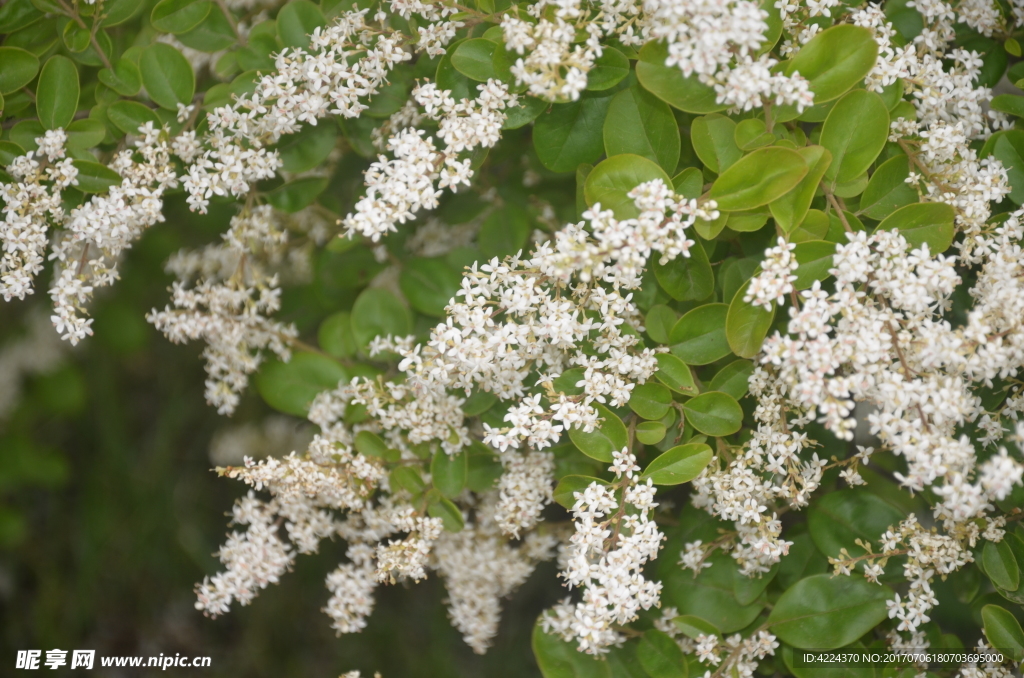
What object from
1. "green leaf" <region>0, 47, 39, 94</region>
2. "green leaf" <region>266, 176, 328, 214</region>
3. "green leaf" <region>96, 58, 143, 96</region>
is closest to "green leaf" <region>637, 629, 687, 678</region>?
"green leaf" <region>266, 176, 328, 214</region>

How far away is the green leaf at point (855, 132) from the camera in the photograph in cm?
108

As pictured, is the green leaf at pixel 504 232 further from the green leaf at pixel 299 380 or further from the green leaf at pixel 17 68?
the green leaf at pixel 17 68

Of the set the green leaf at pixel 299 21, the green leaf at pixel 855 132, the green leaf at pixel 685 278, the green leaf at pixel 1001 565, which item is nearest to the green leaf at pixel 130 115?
the green leaf at pixel 299 21

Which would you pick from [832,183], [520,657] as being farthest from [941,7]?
[520,657]

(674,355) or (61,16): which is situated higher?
(61,16)

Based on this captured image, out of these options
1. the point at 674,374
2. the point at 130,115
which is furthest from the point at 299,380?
the point at 674,374

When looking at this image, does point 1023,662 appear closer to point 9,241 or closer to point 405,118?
point 405,118

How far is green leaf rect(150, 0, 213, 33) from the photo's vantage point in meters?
1.28

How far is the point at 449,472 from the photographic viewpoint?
1.35 meters

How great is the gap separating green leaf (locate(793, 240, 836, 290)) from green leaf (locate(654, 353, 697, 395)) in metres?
0.22

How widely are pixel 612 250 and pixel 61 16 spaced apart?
1.20 meters

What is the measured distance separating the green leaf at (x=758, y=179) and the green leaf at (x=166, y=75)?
101 cm

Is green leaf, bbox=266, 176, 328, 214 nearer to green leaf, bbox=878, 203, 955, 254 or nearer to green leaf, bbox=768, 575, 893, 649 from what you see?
green leaf, bbox=878, 203, 955, 254

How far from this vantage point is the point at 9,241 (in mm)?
1206
